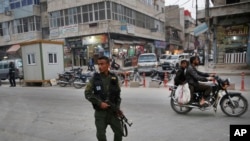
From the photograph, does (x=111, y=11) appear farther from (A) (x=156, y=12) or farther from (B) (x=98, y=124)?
(B) (x=98, y=124)

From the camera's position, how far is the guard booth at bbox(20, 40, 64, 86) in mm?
16406

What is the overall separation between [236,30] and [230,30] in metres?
0.48

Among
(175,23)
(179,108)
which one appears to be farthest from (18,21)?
(175,23)

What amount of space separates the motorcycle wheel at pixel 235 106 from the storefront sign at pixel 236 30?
1525 centimetres

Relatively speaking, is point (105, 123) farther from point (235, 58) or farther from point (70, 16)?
point (70, 16)

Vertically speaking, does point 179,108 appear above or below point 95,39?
below

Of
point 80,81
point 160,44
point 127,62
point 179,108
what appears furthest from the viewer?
point 160,44

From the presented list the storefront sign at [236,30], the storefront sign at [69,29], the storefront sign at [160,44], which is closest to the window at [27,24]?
the storefront sign at [69,29]

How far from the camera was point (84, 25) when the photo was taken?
3077 cm

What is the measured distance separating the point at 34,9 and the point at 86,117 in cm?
3365

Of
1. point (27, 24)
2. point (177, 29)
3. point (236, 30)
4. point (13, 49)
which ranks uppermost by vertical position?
point (177, 29)

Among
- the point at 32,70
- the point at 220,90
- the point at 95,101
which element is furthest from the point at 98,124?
the point at 32,70

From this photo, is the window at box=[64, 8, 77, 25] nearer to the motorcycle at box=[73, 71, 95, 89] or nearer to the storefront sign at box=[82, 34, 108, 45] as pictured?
the storefront sign at box=[82, 34, 108, 45]

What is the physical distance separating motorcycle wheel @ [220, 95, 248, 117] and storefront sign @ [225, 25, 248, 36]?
50.0ft
